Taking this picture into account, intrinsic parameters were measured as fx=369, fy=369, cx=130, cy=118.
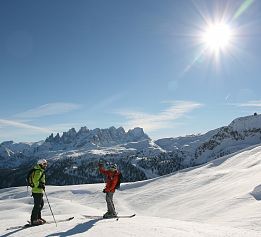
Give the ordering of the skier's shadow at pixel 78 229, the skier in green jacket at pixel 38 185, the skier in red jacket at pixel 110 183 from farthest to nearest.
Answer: the skier in red jacket at pixel 110 183 < the skier in green jacket at pixel 38 185 < the skier's shadow at pixel 78 229

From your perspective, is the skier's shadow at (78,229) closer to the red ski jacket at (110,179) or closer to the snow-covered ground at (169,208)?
the snow-covered ground at (169,208)

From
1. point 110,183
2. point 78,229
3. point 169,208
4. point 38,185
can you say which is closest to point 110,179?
point 110,183

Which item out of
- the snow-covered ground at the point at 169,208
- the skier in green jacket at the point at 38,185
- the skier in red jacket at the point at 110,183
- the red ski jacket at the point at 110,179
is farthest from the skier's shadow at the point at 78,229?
the red ski jacket at the point at 110,179

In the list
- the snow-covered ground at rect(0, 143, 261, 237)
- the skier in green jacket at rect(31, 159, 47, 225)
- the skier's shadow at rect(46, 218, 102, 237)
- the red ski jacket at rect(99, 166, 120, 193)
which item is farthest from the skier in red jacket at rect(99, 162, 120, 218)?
the skier in green jacket at rect(31, 159, 47, 225)

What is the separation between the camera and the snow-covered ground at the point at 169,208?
561 inches

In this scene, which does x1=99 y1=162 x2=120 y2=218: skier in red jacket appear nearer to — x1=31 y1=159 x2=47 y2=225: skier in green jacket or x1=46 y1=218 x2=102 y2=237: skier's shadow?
x1=46 y1=218 x2=102 y2=237: skier's shadow

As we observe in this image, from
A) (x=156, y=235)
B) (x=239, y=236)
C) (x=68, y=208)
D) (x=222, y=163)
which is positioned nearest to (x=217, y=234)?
(x=239, y=236)

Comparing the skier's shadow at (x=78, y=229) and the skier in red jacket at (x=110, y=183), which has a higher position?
the skier in red jacket at (x=110, y=183)

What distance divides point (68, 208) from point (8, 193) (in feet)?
120

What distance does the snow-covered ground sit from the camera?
14.2 meters

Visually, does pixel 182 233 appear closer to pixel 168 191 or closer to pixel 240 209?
pixel 240 209

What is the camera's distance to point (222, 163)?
6438 centimetres

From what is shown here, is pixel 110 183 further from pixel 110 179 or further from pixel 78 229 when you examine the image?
pixel 78 229

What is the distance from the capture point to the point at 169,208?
3694 cm
